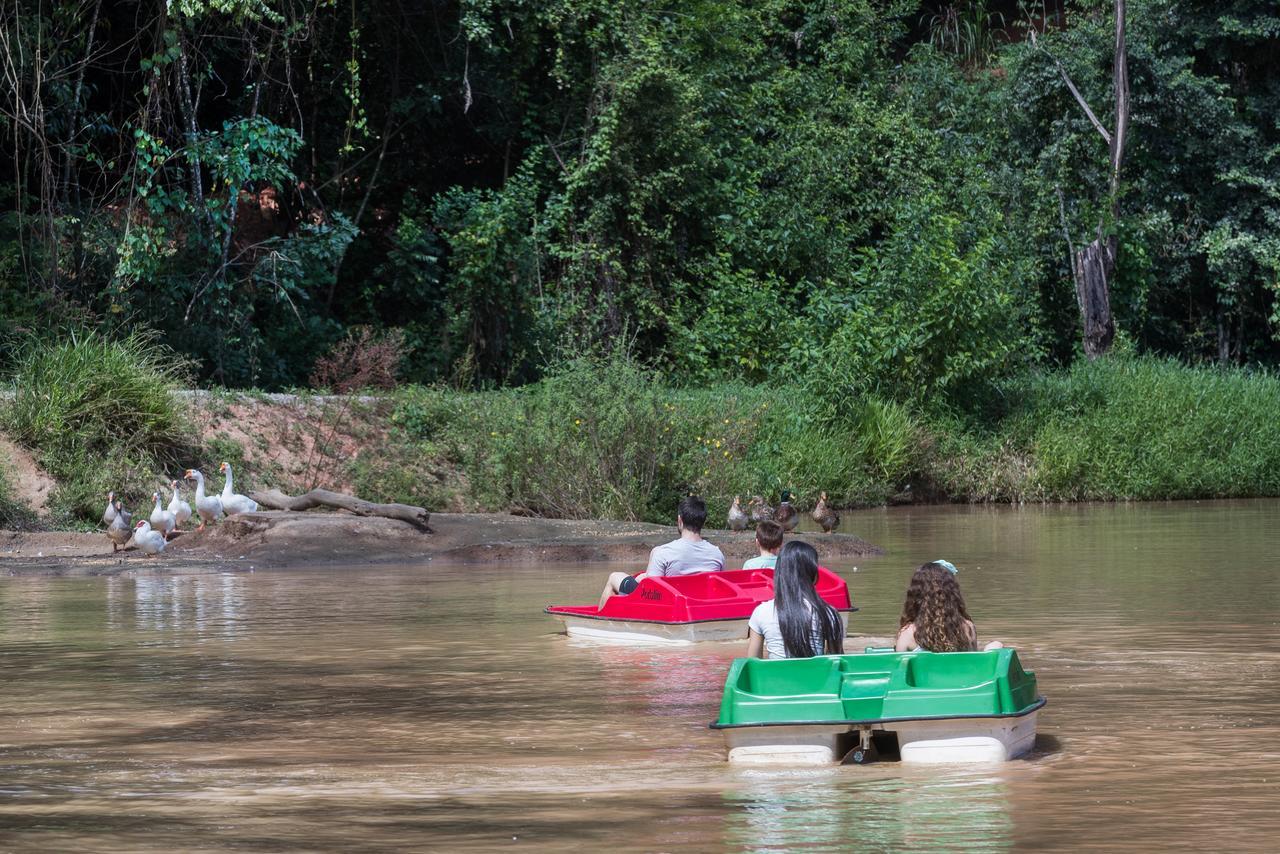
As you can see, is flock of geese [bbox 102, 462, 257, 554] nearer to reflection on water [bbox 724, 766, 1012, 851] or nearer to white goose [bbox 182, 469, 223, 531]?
white goose [bbox 182, 469, 223, 531]

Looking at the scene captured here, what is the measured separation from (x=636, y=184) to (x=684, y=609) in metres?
20.6

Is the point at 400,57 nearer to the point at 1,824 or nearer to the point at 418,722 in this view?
the point at 418,722

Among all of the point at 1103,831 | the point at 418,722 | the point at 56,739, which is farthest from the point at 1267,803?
the point at 56,739

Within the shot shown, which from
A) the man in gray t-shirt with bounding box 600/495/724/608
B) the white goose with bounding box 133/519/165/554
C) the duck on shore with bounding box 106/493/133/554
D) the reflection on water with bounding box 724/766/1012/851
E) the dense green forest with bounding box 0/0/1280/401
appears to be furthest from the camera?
the dense green forest with bounding box 0/0/1280/401

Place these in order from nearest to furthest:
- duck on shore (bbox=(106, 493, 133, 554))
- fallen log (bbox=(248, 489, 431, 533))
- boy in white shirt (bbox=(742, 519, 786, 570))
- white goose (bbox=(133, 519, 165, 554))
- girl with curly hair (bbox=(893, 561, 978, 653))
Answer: girl with curly hair (bbox=(893, 561, 978, 653)), boy in white shirt (bbox=(742, 519, 786, 570)), white goose (bbox=(133, 519, 165, 554)), duck on shore (bbox=(106, 493, 133, 554)), fallen log (bbox=(248, 489, 431, 533))

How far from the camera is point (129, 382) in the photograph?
2222 centimetres

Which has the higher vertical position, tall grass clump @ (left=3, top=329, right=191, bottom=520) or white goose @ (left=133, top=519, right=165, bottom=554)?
tall grass clump @ (left=3, top=329, right=191, bottom=520)

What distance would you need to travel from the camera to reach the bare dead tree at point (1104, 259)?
3447cm

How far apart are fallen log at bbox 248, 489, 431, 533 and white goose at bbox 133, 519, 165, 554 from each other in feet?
8.10

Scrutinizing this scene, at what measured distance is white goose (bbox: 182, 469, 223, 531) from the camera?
65.8 feet

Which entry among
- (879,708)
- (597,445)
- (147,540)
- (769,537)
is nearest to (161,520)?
(147,540)

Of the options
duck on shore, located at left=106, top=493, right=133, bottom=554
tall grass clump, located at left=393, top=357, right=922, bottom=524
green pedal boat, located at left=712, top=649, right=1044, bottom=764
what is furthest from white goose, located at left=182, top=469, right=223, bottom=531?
green pedal boat, located at left=712, top=649, right=1044, bottom=764

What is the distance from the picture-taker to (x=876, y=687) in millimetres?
8281

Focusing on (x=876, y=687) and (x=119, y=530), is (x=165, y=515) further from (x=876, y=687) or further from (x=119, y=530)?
(x=876, y=687)
